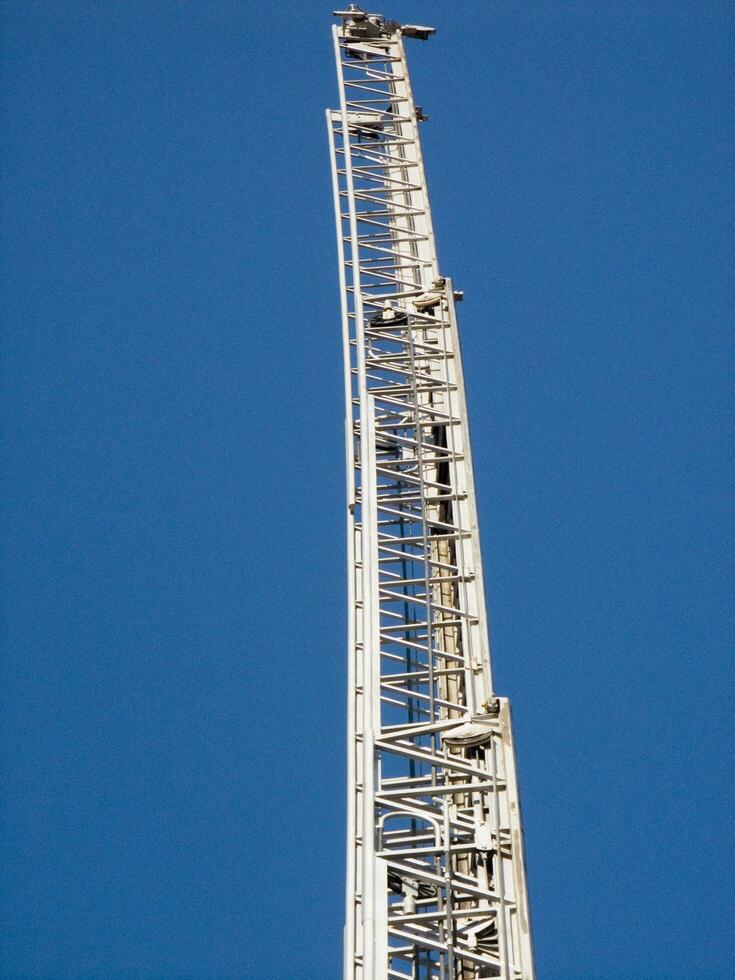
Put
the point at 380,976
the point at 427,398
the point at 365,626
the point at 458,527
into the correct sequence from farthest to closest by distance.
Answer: the point at 427,398 → the point at 458,527 → the point at 365,626 → the point at 380,976

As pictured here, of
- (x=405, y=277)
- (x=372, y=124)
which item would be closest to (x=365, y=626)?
(x=405, y=277)

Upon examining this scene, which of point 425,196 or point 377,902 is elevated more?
point 425,196

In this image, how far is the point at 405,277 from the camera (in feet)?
141

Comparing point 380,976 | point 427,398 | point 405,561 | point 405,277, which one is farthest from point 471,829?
point 405,277

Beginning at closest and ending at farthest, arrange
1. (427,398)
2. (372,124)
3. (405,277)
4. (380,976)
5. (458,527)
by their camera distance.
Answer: (380,976) < (458,527) < (427,398) < (405,277) < (372,124)

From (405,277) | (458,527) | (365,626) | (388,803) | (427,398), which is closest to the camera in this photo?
(388,803)

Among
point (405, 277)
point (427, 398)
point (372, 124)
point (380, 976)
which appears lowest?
point (380, 976)

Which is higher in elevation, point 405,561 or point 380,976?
point 405,561

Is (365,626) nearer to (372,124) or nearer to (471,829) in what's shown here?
(471,829)

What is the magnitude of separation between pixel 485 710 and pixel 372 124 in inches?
805

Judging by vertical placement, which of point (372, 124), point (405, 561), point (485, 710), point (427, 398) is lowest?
point (485, 710)

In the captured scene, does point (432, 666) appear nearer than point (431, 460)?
Yes

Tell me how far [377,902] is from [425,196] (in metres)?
20.6

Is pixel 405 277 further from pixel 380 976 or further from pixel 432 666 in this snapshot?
pixel 380 976
